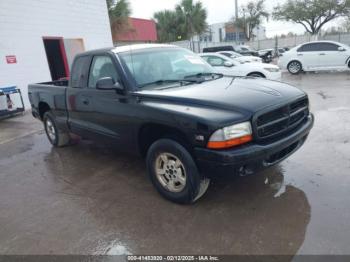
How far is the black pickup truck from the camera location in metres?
3.02

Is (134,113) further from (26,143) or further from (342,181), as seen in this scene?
(26,143)

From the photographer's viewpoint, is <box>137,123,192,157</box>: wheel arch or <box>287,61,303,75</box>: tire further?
<box>287,61,303,75</box>: tire

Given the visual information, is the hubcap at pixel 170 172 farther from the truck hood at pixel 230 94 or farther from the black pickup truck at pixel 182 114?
the truck hood at pixel 230 94

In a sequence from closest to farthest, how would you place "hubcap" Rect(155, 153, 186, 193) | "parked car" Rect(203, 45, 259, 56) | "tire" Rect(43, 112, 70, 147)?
"hubcap" Rect(155, 153, 186, 193), "tire" Rect(43, 112, 70, 147), "parked car" Rect(203, 45, 259, 56)

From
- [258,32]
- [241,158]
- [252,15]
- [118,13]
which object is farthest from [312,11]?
[241,158]

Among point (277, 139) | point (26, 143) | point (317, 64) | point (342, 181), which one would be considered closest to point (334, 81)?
point (317, 64)

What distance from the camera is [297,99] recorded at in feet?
11.8

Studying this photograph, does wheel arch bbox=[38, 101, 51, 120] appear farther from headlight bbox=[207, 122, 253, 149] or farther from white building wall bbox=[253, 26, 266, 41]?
white building wall bbox=[253, 26, 266, 41]

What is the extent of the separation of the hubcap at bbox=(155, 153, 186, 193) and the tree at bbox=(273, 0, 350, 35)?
119ft

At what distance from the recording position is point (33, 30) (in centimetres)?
1116

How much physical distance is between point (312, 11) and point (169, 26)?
1644 cm

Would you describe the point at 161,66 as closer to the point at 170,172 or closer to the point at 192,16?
the point at 170,172

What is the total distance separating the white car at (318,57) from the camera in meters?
14.0

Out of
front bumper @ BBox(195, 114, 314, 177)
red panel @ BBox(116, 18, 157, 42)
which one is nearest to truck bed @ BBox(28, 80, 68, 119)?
front bumper @ BBox(195, 114, 314, 177)
